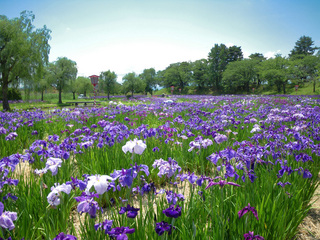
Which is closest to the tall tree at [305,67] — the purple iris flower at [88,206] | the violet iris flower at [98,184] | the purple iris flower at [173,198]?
the purple iris flower at [173,198]

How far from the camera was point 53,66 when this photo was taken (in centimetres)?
3447

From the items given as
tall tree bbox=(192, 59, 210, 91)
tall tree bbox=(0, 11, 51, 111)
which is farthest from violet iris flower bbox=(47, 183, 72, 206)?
tall tree bbox=(192, 59, 210, 91)

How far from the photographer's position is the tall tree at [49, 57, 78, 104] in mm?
34094

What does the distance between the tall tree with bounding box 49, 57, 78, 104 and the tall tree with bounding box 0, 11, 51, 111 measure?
14086mm

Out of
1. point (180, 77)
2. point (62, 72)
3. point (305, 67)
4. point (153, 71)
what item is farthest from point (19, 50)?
point (153, 71)

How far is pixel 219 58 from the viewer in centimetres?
6378

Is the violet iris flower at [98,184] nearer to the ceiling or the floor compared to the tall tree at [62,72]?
nearer to the floor

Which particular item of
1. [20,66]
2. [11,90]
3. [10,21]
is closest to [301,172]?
[20,66]

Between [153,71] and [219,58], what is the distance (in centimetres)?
3563

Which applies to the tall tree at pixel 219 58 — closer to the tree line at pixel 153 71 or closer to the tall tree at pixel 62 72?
the tree line at pixel 153 71

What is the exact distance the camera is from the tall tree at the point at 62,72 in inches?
1342

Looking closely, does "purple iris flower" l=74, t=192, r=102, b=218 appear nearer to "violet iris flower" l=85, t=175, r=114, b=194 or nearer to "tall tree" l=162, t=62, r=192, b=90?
"violet iris flower" l=85, t=175, r=114, b=194

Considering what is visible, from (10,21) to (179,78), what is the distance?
5812 centimetres

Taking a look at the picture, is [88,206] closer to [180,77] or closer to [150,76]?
[180,77]
